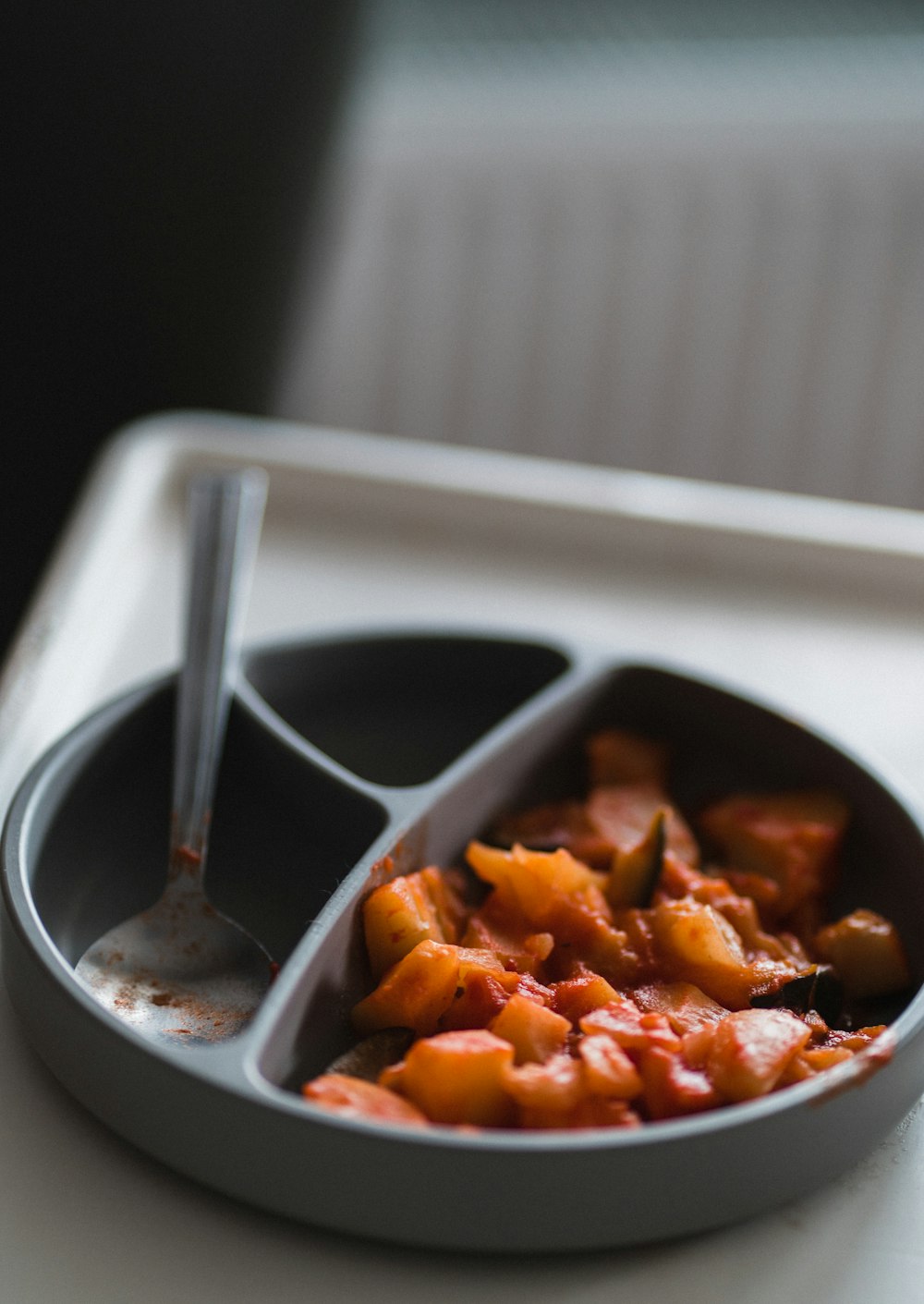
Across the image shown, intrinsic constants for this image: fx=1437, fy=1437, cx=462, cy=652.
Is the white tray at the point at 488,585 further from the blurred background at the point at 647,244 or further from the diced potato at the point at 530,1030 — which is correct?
the blurred background at the point at 647,244

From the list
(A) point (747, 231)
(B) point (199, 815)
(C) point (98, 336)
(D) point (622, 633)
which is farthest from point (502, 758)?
(A) point (747, 231)

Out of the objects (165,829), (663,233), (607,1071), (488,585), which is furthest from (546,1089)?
(663,233)

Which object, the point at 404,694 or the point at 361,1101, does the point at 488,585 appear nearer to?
the point at 404,694

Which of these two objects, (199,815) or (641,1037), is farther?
(199,815)

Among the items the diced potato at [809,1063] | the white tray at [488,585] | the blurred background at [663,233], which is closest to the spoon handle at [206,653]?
the white tray at [488,585]

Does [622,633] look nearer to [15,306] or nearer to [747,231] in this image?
[15,306]

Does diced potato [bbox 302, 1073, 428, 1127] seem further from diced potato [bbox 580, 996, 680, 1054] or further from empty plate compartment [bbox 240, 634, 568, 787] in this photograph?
empty plate compartment [bbox 240, 634, 568, 787]
